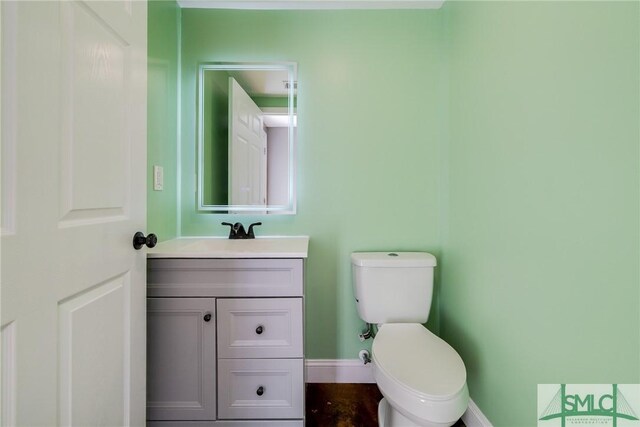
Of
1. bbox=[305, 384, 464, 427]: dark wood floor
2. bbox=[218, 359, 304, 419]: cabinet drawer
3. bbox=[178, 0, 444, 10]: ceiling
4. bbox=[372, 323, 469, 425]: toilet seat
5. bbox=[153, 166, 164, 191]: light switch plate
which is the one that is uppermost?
bbox=[178, 0, 444, 10]: ceiling

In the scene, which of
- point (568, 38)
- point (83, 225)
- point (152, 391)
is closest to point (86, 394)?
point (83, 225)

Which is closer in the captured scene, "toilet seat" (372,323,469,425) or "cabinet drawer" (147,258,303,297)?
"toilet seat" (372,323,469,425)

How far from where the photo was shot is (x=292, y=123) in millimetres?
1675

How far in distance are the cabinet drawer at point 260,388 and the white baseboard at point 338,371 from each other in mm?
484

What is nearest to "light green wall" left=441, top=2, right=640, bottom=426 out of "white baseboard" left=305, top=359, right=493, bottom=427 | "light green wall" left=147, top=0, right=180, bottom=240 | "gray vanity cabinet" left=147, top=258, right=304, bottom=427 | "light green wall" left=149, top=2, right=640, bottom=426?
"light green wall" left=149, top=2, right=640, bottom=426

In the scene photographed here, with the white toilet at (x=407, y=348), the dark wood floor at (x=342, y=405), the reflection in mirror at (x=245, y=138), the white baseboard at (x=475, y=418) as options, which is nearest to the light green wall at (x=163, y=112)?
the reflection in mirror at (x=245, y=138)

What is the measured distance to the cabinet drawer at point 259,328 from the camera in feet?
Answer: 3.97

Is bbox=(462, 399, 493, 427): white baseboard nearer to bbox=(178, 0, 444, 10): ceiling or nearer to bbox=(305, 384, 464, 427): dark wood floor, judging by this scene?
bbox=(305, 384, 464, 427): dark wood floor

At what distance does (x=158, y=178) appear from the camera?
4.71 ft

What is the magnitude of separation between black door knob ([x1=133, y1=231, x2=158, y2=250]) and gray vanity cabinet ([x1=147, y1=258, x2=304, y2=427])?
0.27 meters

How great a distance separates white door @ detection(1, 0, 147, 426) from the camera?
1.82 feet

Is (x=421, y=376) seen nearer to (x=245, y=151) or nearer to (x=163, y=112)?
(x=245, y=151)

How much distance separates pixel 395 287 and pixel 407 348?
1.00ft

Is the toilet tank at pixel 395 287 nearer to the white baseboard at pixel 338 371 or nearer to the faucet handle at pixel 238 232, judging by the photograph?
the white baseboard at pixel 338 371
